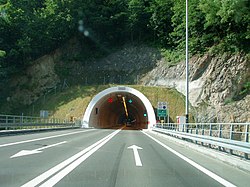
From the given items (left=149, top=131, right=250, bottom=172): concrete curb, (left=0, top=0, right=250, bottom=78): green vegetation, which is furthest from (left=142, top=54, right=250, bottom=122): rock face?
(left=149, top=131, right=250, bottom=172): concrete curb

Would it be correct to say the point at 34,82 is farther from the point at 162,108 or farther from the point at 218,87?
the point at 218,87

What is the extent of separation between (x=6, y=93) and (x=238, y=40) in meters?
39.3

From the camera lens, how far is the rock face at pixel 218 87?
152 ft

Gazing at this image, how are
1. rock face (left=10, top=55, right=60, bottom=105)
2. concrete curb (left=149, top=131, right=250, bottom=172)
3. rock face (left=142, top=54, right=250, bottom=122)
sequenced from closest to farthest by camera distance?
concrete curb (left=149, top=131, right=250, bottom=172)
rock face (left=142, top=54, right=250, bottom=122)
rock face (left=10, top=55, right=60, bottom=105)

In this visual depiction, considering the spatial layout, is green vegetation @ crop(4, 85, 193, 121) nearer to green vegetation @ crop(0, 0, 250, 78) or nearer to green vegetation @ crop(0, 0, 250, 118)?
green vegetation @ crop(0, 0, 250, 118)

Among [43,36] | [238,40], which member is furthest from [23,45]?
[238,40]

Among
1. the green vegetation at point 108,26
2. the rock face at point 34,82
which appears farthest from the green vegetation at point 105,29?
the rock face at point 34,82

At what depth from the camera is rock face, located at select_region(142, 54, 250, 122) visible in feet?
152

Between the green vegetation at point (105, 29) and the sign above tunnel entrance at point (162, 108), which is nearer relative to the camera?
the sign above tunnel entrance at point (162, 108)

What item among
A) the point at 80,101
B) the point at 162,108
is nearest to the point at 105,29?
the point at 80,101

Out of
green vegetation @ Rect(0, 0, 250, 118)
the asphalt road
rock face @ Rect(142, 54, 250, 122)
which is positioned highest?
green vegetation @ Rect(0, 0, 250, 118)

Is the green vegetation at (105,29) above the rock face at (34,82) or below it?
above

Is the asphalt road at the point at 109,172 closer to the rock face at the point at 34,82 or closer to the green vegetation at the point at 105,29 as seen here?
the green vegetation at the point at 105,29

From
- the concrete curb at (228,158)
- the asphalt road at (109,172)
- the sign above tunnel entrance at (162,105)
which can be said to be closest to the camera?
the asphalt road at (109,172)
